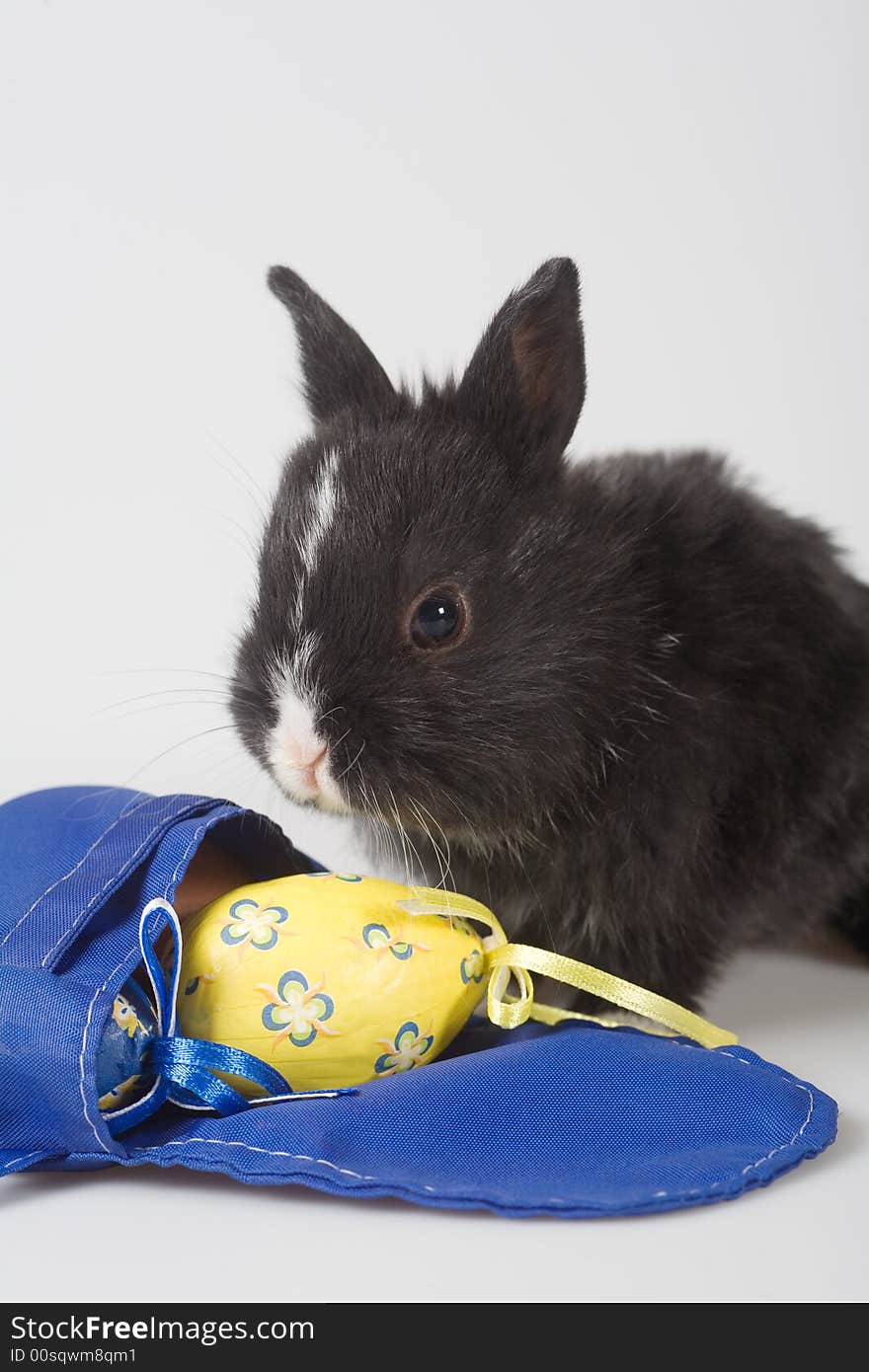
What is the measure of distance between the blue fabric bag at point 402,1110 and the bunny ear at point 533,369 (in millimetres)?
707

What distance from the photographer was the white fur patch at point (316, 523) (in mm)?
2023

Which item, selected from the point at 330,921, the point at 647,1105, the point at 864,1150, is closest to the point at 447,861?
the point at 330,921

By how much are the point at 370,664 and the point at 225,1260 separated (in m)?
0.74

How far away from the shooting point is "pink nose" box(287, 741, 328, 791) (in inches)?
77.2

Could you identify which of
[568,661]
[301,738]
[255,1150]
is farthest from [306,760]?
[255,1150]

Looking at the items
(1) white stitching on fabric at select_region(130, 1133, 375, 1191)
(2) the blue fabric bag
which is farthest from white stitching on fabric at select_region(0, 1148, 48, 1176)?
(1) white stitching on fabric at select_region(130, 1133, 375, 1191)

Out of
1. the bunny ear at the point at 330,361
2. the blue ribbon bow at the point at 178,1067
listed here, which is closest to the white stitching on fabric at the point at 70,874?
the blue ribbon bow at the point at 178,1067

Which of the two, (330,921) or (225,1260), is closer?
(225,1260)

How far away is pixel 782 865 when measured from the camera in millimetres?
2414

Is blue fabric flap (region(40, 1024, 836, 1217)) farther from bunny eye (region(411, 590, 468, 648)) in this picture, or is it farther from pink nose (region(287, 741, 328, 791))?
bunny eye (region(411, 590, 468, 648))

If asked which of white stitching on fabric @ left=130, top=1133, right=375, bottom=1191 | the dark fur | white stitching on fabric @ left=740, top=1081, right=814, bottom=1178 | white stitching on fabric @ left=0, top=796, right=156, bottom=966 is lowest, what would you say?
white stitching on fabric @ left=130, top=1133, right=375, bottom=1191

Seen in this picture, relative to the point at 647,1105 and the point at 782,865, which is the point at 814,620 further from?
the point at 647,1105

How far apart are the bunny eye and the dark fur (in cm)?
2

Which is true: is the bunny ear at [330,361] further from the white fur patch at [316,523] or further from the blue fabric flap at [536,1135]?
the blue fabric flap at [536,1135]
